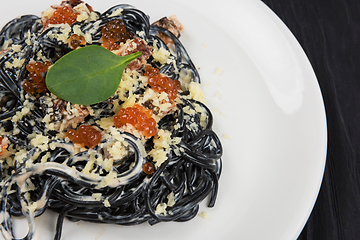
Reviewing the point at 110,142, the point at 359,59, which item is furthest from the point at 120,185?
the point at 359,59

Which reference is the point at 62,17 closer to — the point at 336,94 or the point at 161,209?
the point at 161,209

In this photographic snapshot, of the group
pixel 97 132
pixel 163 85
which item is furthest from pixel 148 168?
pixel 163 85

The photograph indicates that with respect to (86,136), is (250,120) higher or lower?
higher

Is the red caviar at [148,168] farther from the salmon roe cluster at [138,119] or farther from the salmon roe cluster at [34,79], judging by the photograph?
the salmon roe cluster at [34,79]

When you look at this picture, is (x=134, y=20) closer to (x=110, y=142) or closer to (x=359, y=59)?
(x=110, y=142)

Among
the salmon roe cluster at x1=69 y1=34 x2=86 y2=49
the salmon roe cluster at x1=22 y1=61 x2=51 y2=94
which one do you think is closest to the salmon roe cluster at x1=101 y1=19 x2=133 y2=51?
the salmon roe cluster at x1=69 y1=34 x2=86 y2=49

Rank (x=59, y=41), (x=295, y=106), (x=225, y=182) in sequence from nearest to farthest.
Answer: (x=59, y=41), (x=225, y=182), (x=295, y=106)
